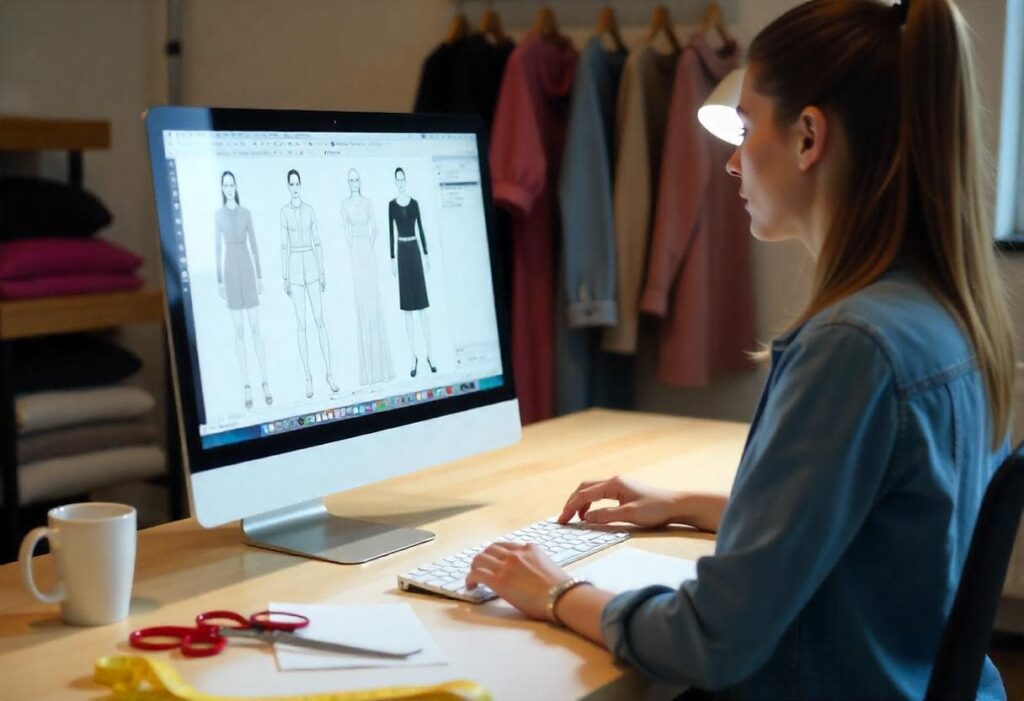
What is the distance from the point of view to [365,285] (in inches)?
55.8

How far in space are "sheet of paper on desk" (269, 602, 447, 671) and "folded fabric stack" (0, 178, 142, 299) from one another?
2.08 m

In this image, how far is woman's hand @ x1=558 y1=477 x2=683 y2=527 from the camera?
57.1 inches

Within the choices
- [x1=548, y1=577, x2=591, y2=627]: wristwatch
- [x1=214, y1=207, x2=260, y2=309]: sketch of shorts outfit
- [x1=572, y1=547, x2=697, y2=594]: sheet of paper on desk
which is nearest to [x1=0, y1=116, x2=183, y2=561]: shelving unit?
[x1=214, y1=207, x2=260, y2=309]: sketch of shorts outfit

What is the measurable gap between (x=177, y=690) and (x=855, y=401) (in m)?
0.57

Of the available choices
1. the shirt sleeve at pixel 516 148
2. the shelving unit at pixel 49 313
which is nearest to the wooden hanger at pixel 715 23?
the shirt sleeve at pixel 516 148

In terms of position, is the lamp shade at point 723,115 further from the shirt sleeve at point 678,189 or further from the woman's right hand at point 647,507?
the shirt sleeve at point 678,189

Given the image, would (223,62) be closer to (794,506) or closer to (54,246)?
(54,246)

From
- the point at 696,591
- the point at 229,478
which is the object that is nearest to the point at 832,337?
the point at 696,591

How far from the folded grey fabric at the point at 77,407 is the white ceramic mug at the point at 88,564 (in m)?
1.93

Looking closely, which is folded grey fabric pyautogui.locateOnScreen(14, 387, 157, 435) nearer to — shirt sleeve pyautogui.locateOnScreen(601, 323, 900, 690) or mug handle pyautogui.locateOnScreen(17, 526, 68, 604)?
mug handle pyautogui.locateOnScreen(17, 526, 68, 604)

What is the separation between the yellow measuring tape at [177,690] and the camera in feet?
3.11

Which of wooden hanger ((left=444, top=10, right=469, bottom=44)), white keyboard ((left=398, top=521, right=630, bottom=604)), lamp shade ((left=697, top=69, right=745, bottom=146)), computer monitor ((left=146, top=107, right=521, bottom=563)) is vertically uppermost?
wooden hanger ((left=444, top=10, right=469, bottom=44))

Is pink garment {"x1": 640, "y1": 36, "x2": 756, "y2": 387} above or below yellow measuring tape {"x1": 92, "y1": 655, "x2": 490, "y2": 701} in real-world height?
above

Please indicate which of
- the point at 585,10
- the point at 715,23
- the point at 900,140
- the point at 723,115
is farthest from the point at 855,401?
the point at 585,10
